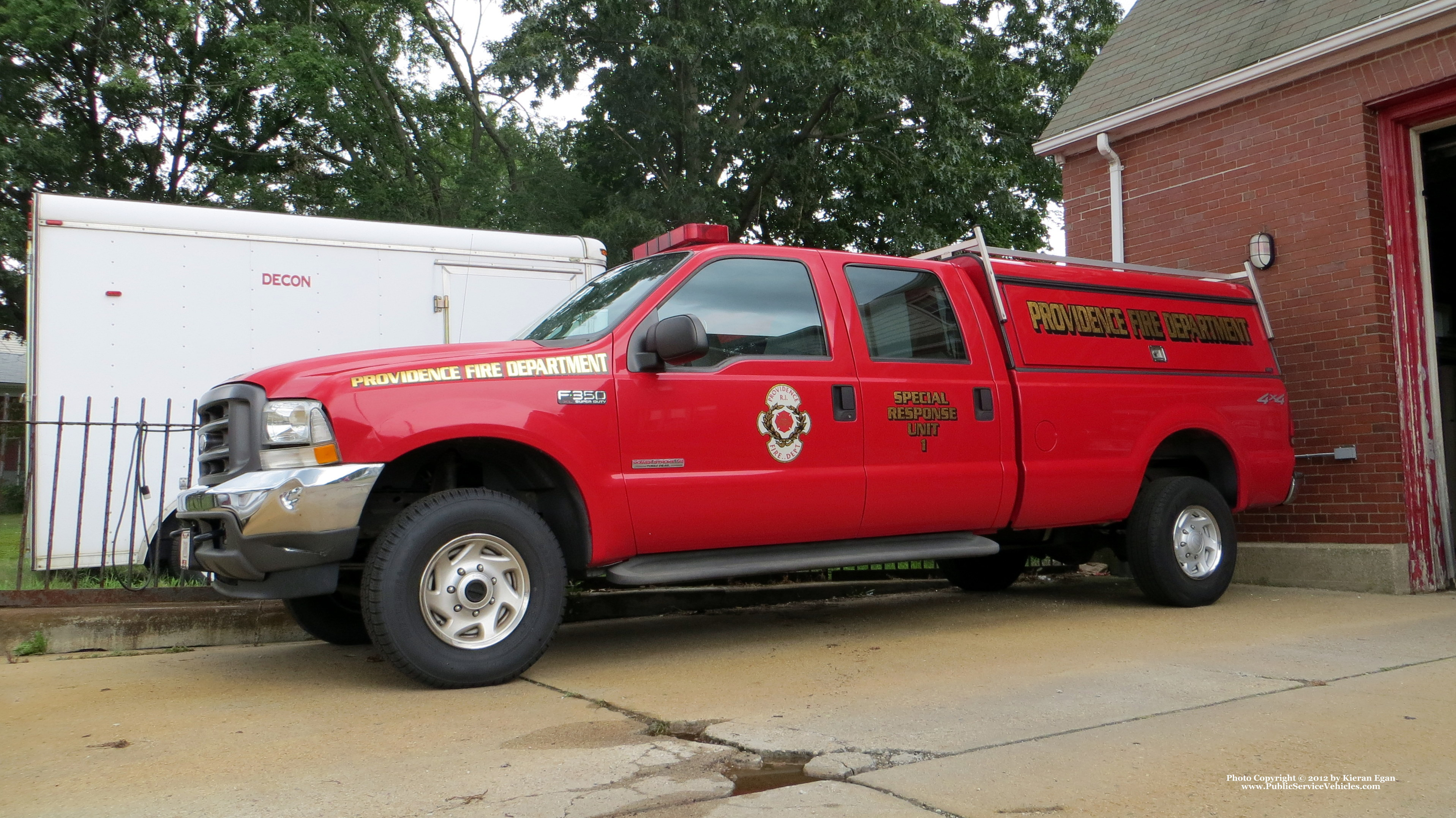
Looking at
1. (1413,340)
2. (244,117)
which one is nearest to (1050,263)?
(1413,340)

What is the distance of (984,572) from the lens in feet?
27.5

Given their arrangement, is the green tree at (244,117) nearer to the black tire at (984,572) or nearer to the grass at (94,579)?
the grass at (94,579)

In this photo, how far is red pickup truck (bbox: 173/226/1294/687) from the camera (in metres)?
4.73

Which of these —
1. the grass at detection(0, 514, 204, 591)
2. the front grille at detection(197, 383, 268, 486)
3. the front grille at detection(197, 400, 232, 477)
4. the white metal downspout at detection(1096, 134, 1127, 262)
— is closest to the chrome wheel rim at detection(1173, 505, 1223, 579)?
the white metal downspout at detection(1096, 134, 1127, 262)

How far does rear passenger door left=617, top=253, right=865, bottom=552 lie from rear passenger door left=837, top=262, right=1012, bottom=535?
0.14 meters

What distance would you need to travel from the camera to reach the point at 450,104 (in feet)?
84.6

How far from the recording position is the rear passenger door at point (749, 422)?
5.33m

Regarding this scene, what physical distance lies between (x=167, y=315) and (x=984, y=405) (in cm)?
593

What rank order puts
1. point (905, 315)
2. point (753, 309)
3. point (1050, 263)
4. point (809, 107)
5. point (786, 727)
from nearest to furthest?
point (786, 727) < point (753, 309) < point (905, 315) < point (1050, 263) < point (809, 107)

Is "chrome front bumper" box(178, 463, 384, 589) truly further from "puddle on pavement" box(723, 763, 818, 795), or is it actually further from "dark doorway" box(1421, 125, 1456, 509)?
"dark doorway" box(1421, 125, 1456, 509)

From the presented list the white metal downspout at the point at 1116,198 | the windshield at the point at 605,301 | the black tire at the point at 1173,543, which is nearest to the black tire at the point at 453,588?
the windshield at the point at 605,301

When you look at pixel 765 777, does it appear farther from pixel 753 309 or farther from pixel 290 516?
pixel 753 309

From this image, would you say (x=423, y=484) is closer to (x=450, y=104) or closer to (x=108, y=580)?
(x=108, y=580)

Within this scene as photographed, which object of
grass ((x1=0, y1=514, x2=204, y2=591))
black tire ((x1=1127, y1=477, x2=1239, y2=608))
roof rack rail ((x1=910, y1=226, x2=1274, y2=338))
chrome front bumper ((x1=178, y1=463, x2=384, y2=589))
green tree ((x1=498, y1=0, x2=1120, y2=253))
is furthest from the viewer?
green tree ((x1=498, y1=0, x2=1120, y2=253))
